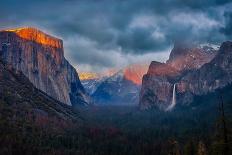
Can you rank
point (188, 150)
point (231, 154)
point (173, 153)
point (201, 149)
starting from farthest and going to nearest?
1. point (188, 150)
2. point (173, 153)
3. point (201, 149)
4. point (231, 154)

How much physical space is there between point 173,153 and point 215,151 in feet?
145

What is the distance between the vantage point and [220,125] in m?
68.4

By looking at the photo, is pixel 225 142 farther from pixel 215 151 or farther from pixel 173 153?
pixel 173 153

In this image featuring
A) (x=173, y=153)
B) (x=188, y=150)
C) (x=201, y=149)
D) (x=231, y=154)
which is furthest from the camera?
(x=188, y=150)

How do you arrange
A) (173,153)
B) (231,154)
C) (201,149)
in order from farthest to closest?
1. (173,153)
2. (201,149)
3. (231,154)

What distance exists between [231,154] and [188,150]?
55.6 meters

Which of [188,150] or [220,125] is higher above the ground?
[220,125]

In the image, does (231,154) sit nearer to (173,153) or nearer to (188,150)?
(173,153)

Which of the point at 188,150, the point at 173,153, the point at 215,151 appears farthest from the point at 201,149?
the point at 215,151

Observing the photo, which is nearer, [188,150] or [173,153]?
[173,153]

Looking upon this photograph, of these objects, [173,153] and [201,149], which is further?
[173,153]

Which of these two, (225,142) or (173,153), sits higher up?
(225,142)

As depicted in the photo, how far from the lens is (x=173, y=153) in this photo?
112188 mm

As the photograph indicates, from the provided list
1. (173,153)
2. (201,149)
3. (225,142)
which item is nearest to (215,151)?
(225,142)
